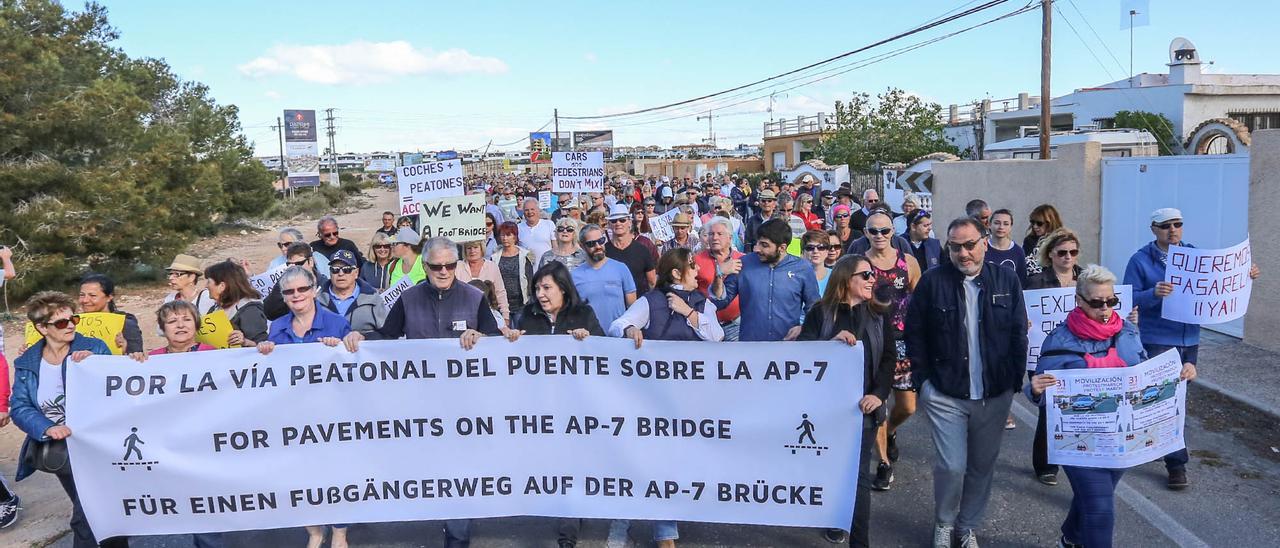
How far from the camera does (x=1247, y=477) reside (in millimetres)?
5945

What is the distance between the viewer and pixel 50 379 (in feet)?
15.4

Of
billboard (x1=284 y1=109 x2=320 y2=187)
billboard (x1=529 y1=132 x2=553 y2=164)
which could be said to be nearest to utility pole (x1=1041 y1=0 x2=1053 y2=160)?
billboard (x1=529 y1=132 x2=553 y2=164)

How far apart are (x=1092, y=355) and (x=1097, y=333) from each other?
0.36ft

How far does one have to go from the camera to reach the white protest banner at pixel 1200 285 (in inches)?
234


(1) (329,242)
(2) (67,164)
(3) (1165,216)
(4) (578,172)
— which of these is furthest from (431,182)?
(2) (67,164)

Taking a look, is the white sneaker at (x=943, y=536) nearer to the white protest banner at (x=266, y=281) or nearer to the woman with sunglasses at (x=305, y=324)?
the woman with sunglasses at (x=305, y=324)

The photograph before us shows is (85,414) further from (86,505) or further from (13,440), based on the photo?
(13,440)

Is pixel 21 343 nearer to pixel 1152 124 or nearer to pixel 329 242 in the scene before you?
pixel 329 242

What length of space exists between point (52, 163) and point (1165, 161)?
17575 mm

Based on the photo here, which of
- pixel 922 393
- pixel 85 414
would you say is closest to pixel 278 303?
pixel 85 414

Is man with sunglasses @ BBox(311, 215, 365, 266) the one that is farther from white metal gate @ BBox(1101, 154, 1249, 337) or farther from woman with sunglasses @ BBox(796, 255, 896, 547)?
white metal gate @ BBox(1101, 154, 1249, 337)

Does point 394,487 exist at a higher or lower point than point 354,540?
higher

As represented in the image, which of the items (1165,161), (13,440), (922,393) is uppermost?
(1165,161)

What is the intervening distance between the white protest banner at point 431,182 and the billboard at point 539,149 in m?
72.7
